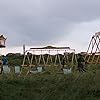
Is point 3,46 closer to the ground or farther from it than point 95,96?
farther from it

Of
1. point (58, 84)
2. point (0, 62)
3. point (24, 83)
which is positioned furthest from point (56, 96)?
point (0, 62)

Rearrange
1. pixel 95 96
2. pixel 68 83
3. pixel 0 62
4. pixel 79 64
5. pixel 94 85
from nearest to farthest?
pixel 95 96 < pixel 94 85 < pixel 68 83 < pixel 0 62 < pixel 79 64

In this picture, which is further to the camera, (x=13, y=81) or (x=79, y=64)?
(x=79, y=64)

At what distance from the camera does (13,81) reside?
1398 cm

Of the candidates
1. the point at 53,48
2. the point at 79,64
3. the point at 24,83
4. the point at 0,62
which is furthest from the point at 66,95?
the point at 53,48

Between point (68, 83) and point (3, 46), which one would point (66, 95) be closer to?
point (68, 83)

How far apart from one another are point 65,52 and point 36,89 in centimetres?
1576

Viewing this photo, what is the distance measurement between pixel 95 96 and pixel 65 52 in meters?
17.1

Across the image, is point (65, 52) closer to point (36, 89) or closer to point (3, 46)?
point (3, 46)

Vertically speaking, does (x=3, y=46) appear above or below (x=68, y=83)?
above

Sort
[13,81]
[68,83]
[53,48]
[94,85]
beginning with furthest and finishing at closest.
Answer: [53,48] → [13,81] → [68,83] → [94,85]

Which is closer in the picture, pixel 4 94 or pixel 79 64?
pixel 4 94

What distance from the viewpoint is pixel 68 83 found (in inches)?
509

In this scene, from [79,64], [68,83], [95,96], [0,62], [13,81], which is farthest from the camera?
[79,64]
